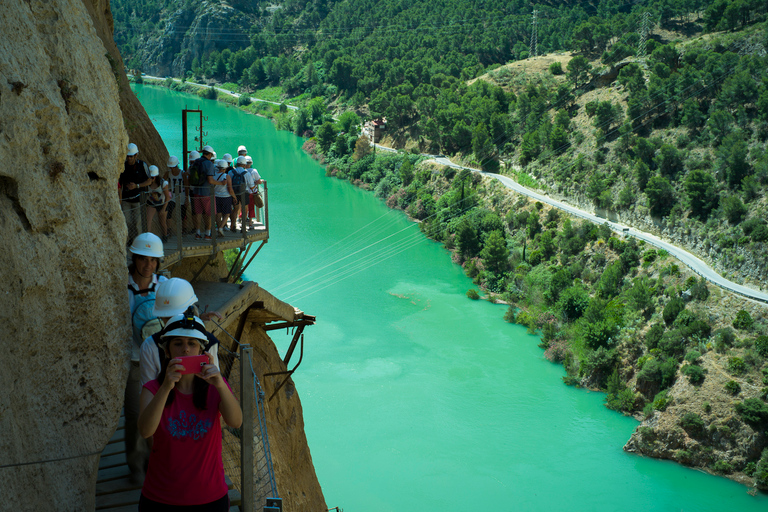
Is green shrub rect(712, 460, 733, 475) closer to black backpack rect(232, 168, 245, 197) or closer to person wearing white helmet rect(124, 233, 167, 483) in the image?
black backpack rect(232, 168, 245, 197)

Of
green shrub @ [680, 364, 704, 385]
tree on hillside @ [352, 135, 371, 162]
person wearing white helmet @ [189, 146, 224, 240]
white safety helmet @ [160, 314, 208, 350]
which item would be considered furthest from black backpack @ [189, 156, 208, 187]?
tree on hillside @ [352, 135, 371, 162]

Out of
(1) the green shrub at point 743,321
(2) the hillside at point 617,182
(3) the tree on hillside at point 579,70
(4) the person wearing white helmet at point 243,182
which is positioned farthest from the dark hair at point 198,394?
(3) the tree on hillside at point 579,70

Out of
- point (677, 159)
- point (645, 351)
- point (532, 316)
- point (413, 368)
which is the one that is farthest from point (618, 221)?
point (413, 368)

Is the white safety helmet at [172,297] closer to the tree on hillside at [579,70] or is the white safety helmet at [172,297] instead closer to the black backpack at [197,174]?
the black backpack at [197,174]

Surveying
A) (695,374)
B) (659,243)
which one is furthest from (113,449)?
(659,243)

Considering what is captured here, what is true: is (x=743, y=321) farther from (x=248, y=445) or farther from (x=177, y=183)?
(x=248, y=445)

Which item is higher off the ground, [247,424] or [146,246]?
[146,246]
